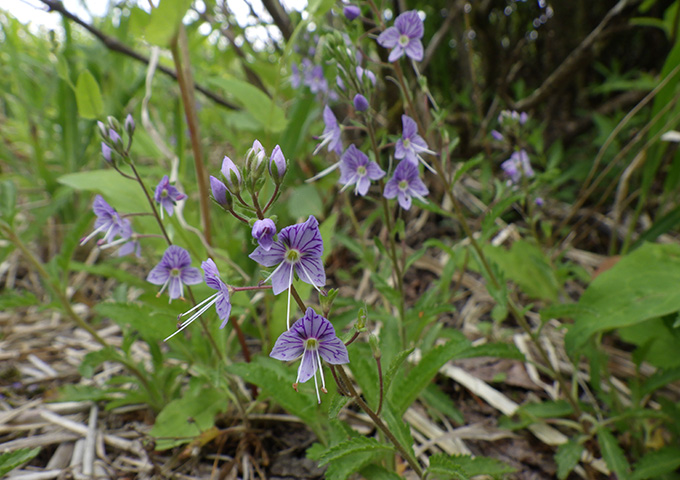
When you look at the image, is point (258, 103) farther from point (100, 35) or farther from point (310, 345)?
point (310, 345)

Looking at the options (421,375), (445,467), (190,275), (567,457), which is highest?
(190,275)

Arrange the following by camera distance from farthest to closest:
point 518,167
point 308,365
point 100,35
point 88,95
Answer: point 100,35 → point 518,167 → point 88,95 → point 308,365

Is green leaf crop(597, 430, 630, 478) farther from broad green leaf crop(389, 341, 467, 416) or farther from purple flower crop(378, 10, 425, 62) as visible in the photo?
purple flower crop(378, 10, 425, 62)

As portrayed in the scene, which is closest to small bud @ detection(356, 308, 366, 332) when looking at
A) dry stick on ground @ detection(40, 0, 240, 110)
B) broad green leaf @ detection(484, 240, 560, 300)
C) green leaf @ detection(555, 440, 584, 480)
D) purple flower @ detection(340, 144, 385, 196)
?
purple flower @ detection(340, 144, 385, 196)

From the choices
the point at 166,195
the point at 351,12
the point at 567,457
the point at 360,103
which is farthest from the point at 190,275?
the point at 567,457

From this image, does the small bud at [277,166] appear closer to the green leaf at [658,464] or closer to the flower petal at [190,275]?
the flower petal at [190,275]
